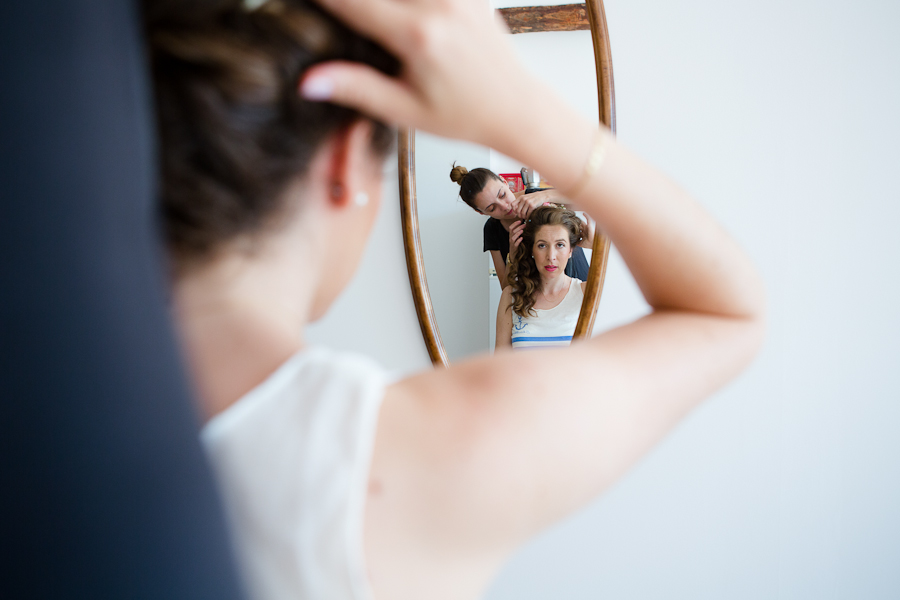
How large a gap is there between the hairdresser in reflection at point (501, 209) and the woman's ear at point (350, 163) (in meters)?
0.70

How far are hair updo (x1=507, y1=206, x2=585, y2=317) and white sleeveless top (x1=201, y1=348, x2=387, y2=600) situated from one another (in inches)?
30.7

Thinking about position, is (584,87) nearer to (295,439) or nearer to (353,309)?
(353,309)

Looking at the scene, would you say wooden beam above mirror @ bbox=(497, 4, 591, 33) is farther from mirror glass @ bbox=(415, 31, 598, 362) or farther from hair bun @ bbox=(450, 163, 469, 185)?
hair bun @ bbox=(450, 163, 469, 185)

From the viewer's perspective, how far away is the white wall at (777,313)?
103 cm

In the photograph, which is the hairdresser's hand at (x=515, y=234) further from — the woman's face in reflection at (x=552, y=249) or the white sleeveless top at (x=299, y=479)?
the white sleeveless top at (x=299, y=479)

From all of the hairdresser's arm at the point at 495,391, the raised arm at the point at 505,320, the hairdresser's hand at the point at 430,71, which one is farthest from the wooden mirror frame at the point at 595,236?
the hairdresser's hand at the point at 430,71

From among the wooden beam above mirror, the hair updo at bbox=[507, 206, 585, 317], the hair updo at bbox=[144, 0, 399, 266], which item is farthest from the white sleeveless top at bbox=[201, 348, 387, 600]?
the wooden beam above mirror

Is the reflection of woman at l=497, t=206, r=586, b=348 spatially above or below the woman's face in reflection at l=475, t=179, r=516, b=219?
below

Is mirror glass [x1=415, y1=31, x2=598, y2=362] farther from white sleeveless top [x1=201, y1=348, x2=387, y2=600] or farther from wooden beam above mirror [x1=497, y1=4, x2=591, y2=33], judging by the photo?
white sleeveless top [x1=201, y1=348, x2=387, y2=600]

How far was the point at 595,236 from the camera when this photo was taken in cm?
105

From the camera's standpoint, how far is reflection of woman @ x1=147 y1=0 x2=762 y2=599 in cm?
33

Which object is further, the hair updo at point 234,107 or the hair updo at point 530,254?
the hair updo at point 530,254

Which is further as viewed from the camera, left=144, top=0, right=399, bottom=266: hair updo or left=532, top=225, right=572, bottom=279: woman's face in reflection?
left=532, top=225, right=572, bottom=279: woman's face in reflection

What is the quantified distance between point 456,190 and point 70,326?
93cm
